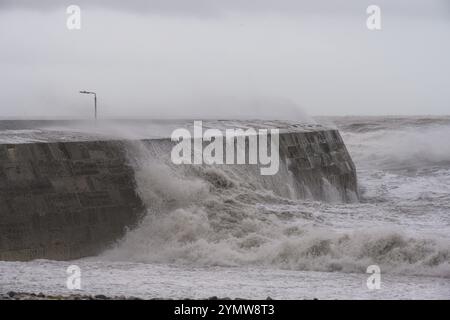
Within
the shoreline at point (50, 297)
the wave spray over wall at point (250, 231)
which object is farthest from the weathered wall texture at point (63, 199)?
the shoreline at point (50, 297)

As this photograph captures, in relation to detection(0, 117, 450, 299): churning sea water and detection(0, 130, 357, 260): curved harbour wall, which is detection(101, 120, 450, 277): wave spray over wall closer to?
detection(0, 117, 450, 299): churning sea water

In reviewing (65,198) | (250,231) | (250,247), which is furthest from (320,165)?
(65,198)

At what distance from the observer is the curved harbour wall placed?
1285 cm

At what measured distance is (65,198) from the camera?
13.7 metres

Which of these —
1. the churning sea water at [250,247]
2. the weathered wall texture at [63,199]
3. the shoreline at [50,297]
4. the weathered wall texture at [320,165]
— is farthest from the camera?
the weathered wall texture at [320,165]

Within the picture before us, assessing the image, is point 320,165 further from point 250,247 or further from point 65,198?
point 65,198

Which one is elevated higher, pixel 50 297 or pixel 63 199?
pixel 63 199

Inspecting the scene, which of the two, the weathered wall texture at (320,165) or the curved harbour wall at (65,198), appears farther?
the weathered wall texture at (320,165)

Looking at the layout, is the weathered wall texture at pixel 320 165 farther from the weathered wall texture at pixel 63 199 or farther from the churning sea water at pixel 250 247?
the weathered wall texture at pixel 63 199

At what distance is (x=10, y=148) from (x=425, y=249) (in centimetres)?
622

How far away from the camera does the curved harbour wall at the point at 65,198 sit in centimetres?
1285

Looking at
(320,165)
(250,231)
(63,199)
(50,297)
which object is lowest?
(50,297)

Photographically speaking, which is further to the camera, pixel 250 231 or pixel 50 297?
pixel 250 231
